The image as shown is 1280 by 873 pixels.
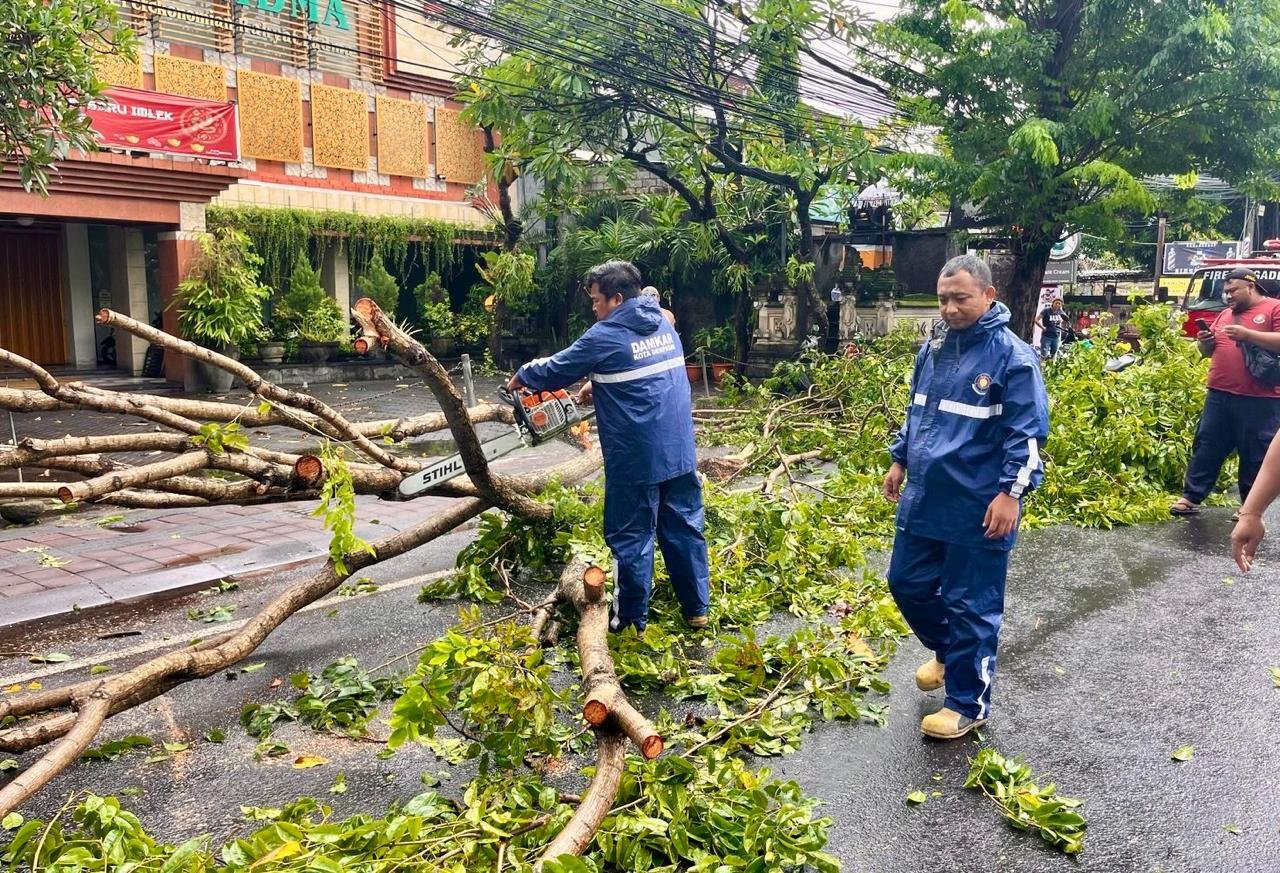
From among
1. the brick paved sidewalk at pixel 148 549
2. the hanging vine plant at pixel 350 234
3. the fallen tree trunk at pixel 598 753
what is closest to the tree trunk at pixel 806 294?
the hanging vine plant at pixel 350 234

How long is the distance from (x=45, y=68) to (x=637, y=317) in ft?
15.3

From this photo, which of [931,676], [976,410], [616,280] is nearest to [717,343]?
[616,280]

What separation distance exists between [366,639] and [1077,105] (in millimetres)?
11872

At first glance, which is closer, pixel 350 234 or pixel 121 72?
pixel 121 72

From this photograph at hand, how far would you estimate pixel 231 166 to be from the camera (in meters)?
17.9

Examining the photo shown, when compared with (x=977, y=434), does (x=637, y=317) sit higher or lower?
higher

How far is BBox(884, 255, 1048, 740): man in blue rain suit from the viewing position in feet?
12.6

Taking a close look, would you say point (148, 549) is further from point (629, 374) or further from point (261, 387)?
point (629, 374)

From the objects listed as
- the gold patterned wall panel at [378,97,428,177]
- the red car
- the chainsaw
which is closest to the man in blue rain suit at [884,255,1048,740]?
the chainsaw

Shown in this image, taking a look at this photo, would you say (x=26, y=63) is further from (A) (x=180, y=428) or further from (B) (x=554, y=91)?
(B) (x=554, y=91)

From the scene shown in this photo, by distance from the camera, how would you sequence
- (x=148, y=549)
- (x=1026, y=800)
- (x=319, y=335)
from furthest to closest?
(x=319, y=335), (x=148, y=549), (x=1026, y=800)

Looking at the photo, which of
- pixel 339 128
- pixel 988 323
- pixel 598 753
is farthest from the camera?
pixel 339 128

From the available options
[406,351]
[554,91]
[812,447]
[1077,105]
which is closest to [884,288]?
[1077,105]

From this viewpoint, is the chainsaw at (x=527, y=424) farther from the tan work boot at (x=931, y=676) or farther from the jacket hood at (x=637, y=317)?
the tan work boot at (x=931, y=676)
